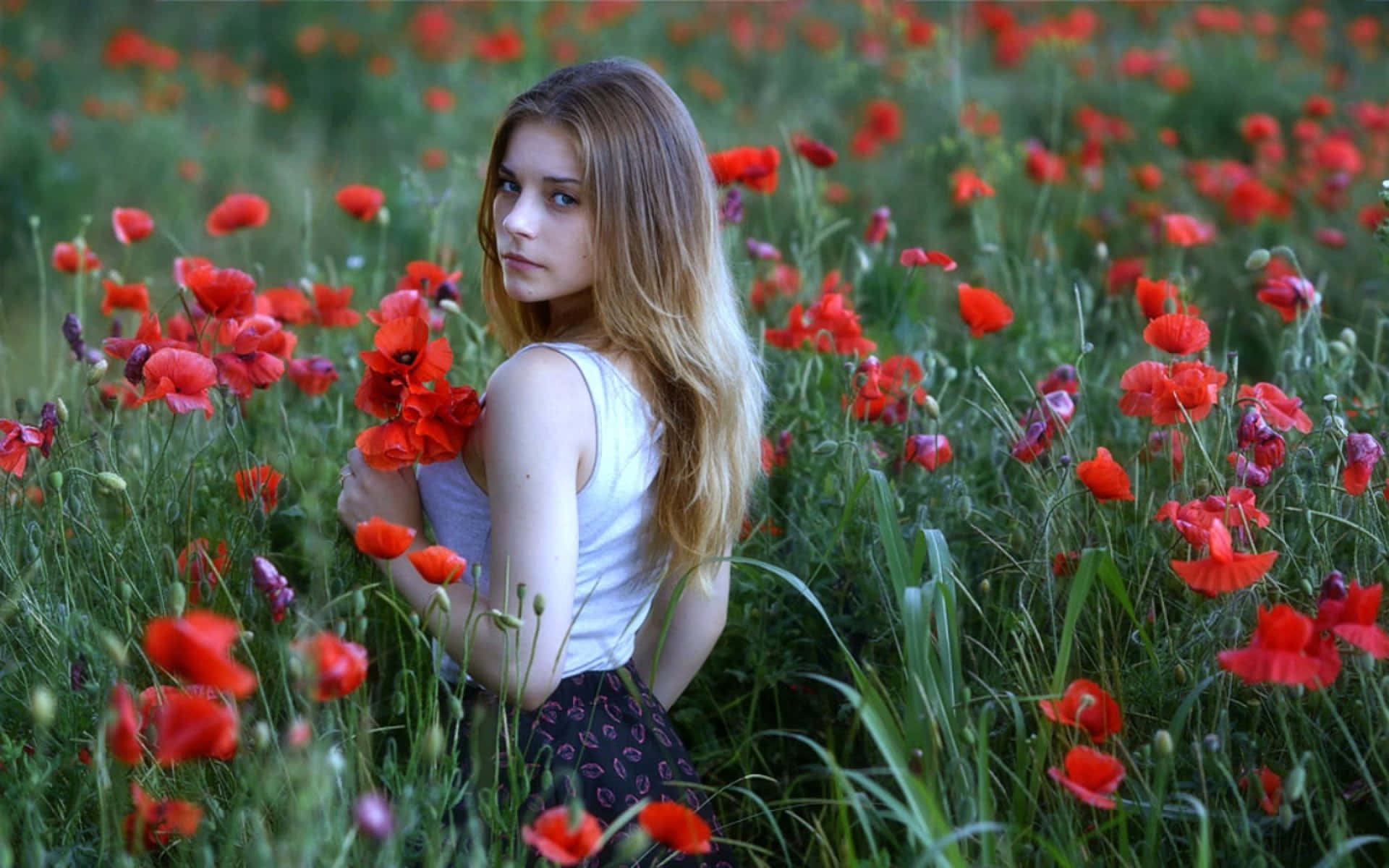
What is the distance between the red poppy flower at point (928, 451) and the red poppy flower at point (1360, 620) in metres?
0.72

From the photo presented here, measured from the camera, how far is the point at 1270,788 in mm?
1640

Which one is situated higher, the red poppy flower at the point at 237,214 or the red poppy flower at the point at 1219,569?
the red poppy flower at the point at 237,214

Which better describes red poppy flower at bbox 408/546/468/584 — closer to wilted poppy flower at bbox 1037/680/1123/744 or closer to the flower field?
the flower field

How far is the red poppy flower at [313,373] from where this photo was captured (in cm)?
241

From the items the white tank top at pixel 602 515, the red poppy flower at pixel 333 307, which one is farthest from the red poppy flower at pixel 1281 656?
the red poppy flower at pixel 333 307

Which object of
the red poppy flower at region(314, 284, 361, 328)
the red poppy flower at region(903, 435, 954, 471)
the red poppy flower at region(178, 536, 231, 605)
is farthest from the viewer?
the red poppy flower at region(314, 284, 361, 328)

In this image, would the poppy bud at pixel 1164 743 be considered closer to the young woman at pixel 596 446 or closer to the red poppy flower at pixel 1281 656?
the red poppy flower at pixel 1281 656

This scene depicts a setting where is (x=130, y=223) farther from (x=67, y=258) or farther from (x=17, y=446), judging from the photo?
(x=17, y=446)

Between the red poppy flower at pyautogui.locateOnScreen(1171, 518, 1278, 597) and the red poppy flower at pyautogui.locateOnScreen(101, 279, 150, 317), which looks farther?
the red poppy flower at pyautogui.locateOnScreen(101, 279, 150, 317)

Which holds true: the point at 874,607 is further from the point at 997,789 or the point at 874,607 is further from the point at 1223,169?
the point at 1223,169

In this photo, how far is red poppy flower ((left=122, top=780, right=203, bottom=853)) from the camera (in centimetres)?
134

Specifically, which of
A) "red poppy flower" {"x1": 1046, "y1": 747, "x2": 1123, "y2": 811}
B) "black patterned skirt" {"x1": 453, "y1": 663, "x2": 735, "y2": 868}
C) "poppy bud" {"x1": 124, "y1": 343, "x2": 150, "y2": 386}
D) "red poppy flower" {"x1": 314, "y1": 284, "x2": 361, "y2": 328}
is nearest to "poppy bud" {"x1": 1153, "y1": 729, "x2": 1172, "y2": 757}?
"red poppy flower" {"x1": 1046, "y1": 747, "x2": 1123, "y2": 811}

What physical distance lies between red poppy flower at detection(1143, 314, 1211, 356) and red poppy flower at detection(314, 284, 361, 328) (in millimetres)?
1387

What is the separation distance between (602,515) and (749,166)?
1033 mm
